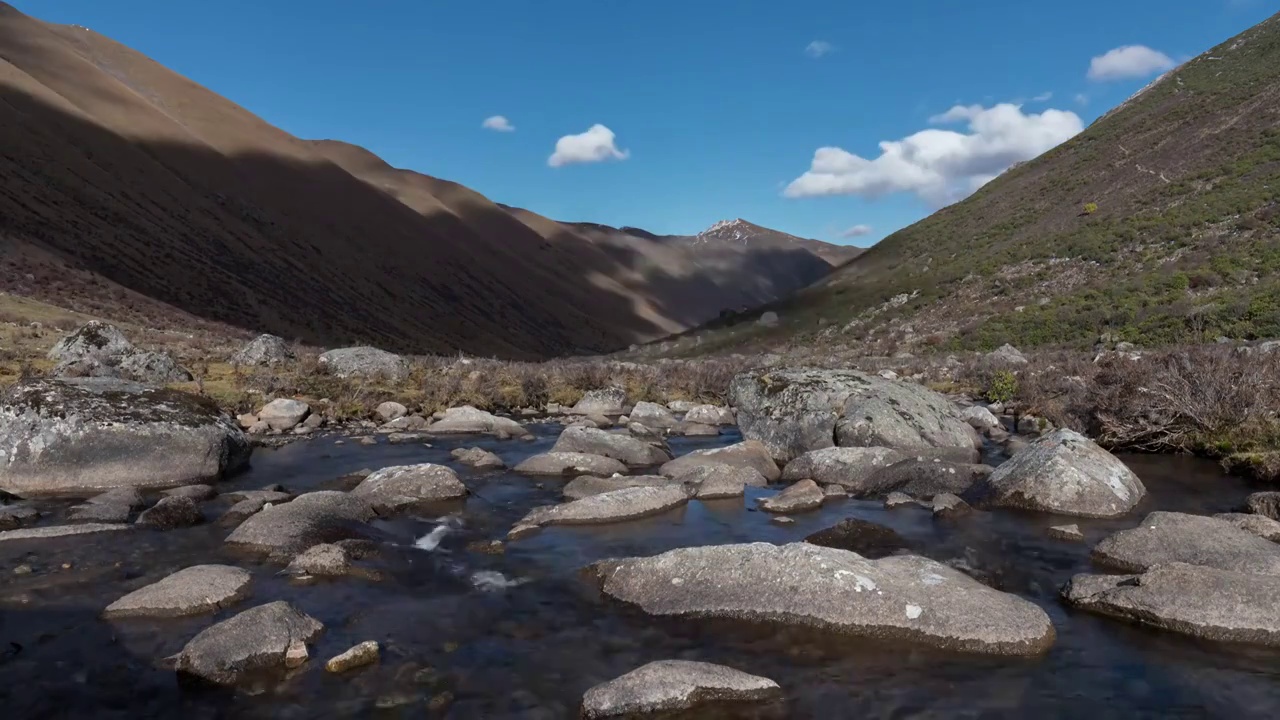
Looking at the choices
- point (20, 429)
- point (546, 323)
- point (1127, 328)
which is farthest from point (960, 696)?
point (546, 323)

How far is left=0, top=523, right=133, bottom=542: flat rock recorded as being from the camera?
432 inches

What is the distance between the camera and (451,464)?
1792 centimetres

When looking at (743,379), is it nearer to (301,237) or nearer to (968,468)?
(968,468)

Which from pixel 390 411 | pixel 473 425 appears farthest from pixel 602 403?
pixel 390 411

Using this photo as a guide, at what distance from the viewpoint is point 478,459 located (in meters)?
18.0

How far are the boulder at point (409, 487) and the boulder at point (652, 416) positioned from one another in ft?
34.9

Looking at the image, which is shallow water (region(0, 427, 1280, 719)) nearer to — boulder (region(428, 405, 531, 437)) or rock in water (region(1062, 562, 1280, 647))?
rock in water (region(1062, 562, 1280, 647))

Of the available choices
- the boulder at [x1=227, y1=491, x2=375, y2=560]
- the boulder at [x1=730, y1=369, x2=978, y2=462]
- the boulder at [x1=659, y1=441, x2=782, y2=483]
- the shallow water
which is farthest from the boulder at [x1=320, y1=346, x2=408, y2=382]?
the shallow water

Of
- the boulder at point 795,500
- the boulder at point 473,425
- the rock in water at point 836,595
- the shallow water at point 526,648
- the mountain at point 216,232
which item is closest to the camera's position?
the shallow water at point 526,648

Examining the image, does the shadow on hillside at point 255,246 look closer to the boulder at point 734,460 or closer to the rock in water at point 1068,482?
the boulder at point 734,460

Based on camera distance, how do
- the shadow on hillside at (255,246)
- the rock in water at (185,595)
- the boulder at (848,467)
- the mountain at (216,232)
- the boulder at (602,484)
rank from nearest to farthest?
the rock in water at (185,595) < the boulder at (602,484) < the boulder at (848,467) < the mountain at (216,232) < the shadow on hillside at (255,246)

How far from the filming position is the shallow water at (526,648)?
273 inches

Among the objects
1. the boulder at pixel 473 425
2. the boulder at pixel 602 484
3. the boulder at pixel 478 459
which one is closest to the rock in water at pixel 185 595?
the boulder at pixel 602 484

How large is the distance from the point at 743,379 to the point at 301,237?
11345 cm
